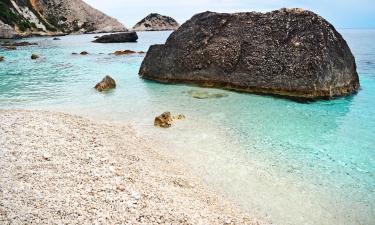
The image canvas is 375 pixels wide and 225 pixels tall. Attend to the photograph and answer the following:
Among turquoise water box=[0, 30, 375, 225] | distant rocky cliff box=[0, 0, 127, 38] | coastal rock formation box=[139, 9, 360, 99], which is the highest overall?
distant rocky cliff box=[0, 0, 127, 38]

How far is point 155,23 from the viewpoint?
18450 cm

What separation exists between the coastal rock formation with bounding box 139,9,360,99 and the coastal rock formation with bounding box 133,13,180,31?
169696mm

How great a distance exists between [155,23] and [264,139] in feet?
599

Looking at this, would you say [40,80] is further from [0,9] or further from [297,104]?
[0,9]

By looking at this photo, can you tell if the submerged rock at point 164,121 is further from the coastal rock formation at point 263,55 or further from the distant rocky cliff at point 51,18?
the distant rocky cliff at point 51,18

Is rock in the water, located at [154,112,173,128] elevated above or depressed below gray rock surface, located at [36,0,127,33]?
below

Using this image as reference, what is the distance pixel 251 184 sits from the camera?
792 cm

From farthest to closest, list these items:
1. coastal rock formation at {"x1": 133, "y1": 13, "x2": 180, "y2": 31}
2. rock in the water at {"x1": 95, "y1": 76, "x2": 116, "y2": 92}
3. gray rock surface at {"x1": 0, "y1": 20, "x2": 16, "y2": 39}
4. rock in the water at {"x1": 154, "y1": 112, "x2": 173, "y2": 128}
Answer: coastal rock formation at {"x1": 133, "y1": 13, "x2": 180, "y2": 31}
gray rock surface at {"x1": 0, "y1": 20, "x2": 16, "y2": 39}
rock in the water at {"x1": 95, "y1": 76, "x2": 116, "y2": 92}
rock in the water at {"x1": 154, "y1": 112, "x2": 173, "y2": 128}

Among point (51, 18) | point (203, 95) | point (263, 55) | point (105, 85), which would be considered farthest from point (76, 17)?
point (263, 55)

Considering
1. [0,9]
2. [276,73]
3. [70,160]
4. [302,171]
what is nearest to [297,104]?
[276,73]

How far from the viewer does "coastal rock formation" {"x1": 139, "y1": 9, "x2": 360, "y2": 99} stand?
15.9 m

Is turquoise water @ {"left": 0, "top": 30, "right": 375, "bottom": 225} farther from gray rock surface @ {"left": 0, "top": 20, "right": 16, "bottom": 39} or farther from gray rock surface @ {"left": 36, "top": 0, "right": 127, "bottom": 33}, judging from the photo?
gray rock surface @ {"left": 36, "top": 0, "right": 127, "bottom": 33}

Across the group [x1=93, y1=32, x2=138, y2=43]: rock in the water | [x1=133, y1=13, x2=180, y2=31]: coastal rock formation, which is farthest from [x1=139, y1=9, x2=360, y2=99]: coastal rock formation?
[x1=133, y1=13, x2=180, y2=31]: coastal rock formation

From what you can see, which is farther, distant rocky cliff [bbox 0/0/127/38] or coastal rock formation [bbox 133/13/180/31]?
coastal rock formation [bbox 133/13/180/31]
